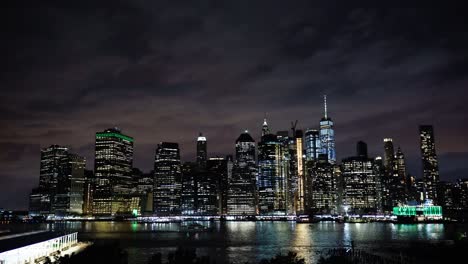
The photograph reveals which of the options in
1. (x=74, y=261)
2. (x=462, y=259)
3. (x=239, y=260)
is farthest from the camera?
(x=239, y=260)

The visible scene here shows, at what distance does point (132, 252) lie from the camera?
96.9 metres

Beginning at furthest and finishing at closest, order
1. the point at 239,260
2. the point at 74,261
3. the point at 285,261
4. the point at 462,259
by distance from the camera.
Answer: the point at 239,260, the point at 462,259, the point at 74,261, the point at 285,261

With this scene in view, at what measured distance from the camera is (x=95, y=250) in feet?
203

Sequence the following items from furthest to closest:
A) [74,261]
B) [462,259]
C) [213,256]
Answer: [213,256], [462,259], [74,261]

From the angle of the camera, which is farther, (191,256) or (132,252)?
(132,252)

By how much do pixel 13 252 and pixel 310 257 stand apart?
49.7 meters

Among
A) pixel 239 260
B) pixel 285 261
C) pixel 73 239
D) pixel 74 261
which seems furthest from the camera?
pixel 73 239

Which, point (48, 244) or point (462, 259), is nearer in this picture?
point (462, 259)

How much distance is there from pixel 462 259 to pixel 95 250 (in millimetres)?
50248

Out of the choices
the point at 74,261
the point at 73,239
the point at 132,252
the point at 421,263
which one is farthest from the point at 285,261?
the point at 73,239

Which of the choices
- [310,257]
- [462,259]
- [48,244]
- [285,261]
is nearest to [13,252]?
[48,244]

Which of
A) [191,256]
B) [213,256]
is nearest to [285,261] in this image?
[191,256]

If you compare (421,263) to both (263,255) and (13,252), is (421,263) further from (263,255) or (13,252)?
(13,252)

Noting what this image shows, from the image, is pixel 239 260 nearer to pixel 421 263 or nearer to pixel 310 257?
pixel 310 257
